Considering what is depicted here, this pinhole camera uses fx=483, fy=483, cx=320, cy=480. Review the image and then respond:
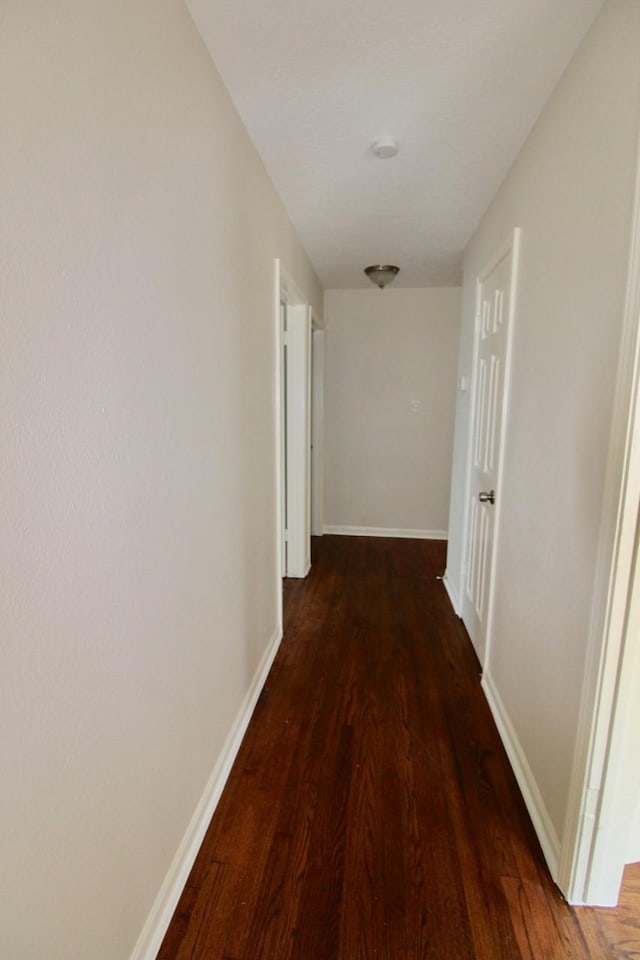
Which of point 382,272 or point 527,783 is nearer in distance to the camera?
point 527,783

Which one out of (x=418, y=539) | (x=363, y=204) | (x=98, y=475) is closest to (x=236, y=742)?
(x=98, y=475)

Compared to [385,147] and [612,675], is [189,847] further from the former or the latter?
[385,147]

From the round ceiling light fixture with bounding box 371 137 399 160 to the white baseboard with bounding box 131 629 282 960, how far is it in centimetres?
226

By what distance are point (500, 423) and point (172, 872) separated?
6.38ft

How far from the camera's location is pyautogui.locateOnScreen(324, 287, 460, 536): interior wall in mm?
4301

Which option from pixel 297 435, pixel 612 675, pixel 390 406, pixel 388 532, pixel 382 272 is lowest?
pixel 388 532

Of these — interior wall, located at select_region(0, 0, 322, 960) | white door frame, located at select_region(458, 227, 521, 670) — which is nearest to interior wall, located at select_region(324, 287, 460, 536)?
white door frame, located at select_region(458, 227, 521, 670)

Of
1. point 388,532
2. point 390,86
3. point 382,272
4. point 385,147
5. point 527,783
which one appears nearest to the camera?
point 390,86

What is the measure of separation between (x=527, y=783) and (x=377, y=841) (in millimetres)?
548

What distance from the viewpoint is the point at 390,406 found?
444cm

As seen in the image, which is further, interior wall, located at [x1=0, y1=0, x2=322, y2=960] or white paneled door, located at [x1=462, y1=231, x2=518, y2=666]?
white paneled door, located at [x1=462, y1=231, x2=518, y2=666]

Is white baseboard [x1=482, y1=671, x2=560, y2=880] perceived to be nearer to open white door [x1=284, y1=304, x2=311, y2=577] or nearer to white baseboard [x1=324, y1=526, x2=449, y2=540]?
open white door [x1=284, y1=304, x2=311, y2=577]

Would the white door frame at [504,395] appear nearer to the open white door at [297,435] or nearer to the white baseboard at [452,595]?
the white baseboard at [452,595]

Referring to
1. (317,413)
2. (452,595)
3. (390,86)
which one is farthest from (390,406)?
(390,86)
